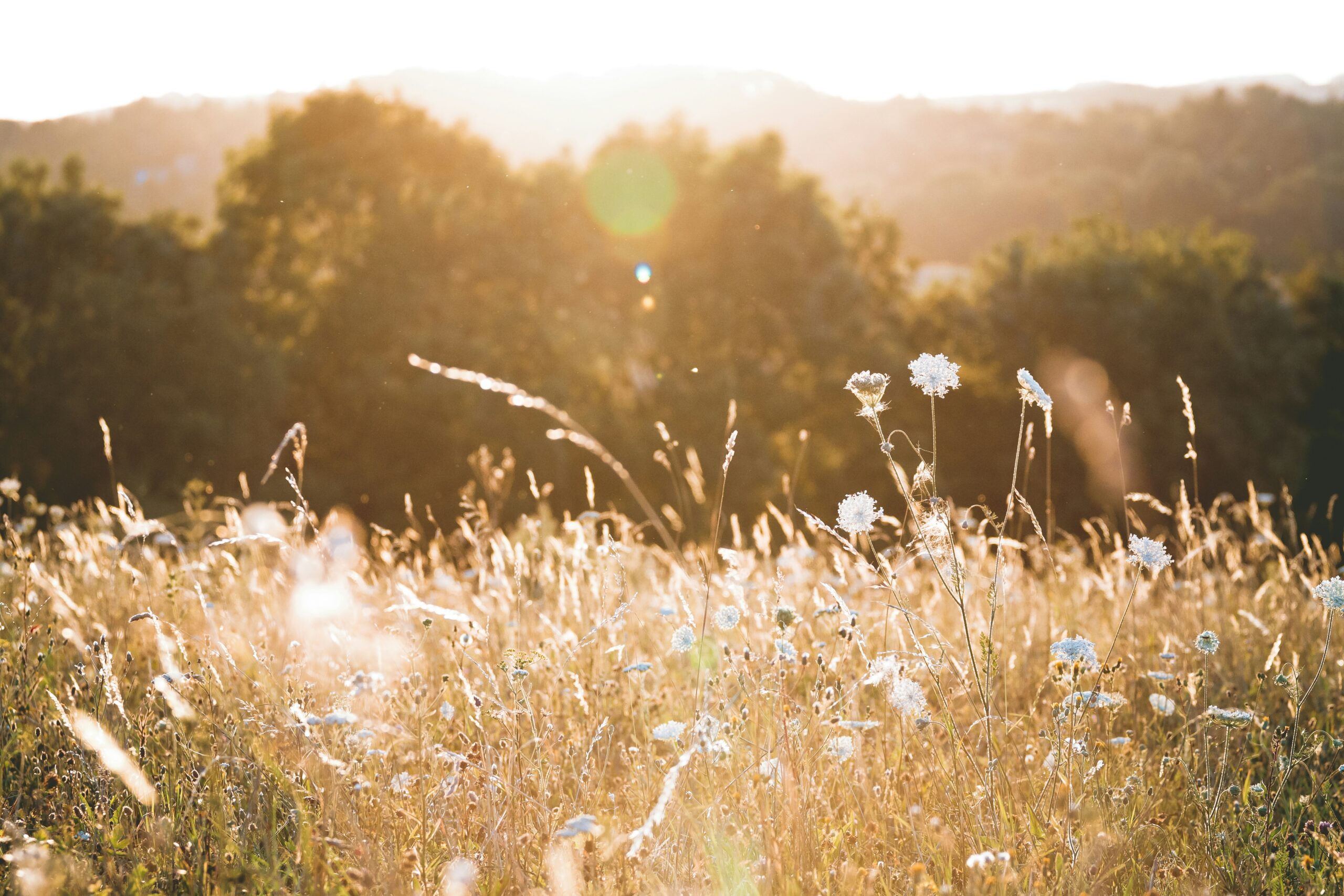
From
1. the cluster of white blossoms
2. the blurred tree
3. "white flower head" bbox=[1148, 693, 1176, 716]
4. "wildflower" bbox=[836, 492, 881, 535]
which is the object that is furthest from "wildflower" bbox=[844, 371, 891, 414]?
the blurred tree

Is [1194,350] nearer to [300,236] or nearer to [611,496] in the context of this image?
[611,496]

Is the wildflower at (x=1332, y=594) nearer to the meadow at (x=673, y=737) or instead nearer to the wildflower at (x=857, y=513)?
the meadow at (x=673, y=737)

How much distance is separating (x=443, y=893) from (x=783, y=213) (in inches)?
753

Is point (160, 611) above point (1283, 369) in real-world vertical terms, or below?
above

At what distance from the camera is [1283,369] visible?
22703 millimetres

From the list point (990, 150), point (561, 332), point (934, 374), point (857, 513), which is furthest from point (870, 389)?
point (990, 150)

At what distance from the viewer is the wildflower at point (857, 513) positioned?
6.13 ft

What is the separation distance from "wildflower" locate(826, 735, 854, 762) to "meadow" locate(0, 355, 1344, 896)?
1 centimetres

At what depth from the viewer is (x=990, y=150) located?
2403 inches

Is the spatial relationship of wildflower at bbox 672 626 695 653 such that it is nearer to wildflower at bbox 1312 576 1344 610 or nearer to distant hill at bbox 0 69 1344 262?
wildflower at bbox 1312 576 1344 610

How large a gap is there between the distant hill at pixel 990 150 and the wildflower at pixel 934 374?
71.7ft

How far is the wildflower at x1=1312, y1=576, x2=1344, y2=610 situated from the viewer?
1.99 meters

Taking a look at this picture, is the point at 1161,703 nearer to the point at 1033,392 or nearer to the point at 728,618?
the point at 1033,392

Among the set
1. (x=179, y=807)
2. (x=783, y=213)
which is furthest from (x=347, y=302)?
(x=179, y=807)
